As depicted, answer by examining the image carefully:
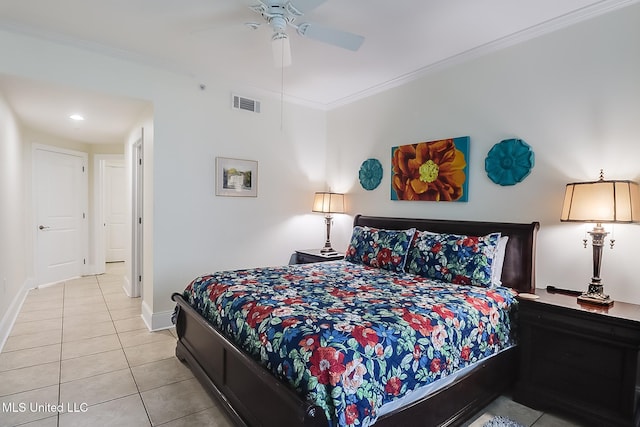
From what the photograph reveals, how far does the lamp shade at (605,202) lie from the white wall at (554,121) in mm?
254

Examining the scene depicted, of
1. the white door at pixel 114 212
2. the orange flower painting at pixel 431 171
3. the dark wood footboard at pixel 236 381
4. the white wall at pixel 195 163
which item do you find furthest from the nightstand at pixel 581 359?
the white door at pixel 114 212

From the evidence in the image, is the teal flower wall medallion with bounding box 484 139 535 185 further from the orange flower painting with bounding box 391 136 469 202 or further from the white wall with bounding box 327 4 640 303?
the orange flower painting with bounding box 391 136 469 202

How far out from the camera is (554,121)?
273 centimetres

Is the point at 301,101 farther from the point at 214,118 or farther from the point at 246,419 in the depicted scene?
the point at 246,419

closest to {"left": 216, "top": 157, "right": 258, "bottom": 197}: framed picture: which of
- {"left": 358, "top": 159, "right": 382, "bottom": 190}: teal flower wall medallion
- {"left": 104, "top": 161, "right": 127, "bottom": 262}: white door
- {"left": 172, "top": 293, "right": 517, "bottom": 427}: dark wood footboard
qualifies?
{"left": 358, "top": 159, "right": 382, "bottom": 190}: teal flower wall medallion

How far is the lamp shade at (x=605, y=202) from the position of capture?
2.18m

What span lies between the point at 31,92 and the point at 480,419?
15.2 feet

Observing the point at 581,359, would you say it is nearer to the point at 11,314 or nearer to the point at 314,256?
the point at 314,256

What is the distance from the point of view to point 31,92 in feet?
10.9

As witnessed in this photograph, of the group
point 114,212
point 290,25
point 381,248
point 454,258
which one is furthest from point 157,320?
point 114,212

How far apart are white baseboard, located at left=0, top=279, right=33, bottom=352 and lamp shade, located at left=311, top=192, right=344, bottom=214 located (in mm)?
3368

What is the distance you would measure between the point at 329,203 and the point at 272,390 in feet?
9.75

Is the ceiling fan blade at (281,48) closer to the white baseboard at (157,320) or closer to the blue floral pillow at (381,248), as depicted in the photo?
the blue floral pillow at (381,248)

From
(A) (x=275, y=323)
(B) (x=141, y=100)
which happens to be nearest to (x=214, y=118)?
(B) (x=141, y=100)
